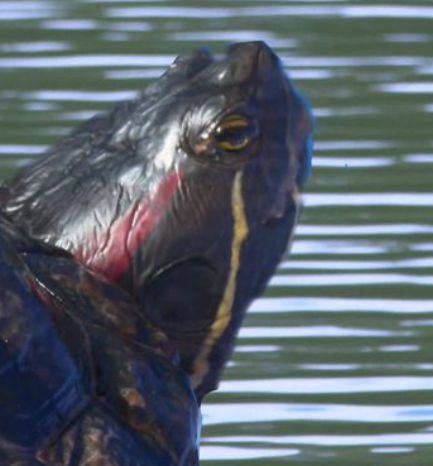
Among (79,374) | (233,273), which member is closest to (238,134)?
(233,273)

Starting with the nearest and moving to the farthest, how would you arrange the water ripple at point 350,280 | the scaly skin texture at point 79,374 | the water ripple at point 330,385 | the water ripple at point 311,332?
the scaly skin texture at point 79,374
the water ripple at point 330,385
the water ripple at point 311,332
the water ripple at point 350,280

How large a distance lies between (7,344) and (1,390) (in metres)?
0.08

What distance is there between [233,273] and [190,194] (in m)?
0.17

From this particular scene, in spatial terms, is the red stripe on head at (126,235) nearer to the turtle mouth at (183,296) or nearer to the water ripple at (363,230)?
the turtle mouth at (183,296)

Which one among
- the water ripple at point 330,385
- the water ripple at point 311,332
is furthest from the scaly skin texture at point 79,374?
the water ripple at point 311,332

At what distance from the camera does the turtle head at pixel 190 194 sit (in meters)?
4.65

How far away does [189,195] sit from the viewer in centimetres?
469

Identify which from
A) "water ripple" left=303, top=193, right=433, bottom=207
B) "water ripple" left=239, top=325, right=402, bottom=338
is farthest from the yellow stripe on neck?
"water ripple" left=303, top=193, right=433, bottom=207

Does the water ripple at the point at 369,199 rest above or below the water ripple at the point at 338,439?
above

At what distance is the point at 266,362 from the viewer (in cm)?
630

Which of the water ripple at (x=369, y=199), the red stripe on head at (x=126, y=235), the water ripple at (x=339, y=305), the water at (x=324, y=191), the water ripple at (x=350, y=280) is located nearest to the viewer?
the red stripe on head at (x=126, y=235)

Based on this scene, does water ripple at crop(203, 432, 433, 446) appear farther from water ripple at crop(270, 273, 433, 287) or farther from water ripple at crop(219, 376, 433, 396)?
water ripple at crop(270, 273, 433, 287)

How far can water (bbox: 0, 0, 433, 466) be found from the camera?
5938mm

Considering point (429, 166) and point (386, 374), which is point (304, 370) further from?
point (429, 166)
